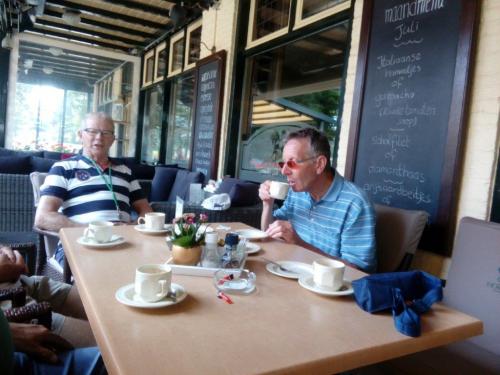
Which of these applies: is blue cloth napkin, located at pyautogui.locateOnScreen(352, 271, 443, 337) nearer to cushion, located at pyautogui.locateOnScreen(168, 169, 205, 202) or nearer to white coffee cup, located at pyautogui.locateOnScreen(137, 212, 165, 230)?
white coffee cup, located at pyautogui.locateOnScreen(137, 212, 165, 230)

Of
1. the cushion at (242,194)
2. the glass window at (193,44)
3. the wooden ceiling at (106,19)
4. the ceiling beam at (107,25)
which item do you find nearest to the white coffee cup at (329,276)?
the cushion at (242,194)

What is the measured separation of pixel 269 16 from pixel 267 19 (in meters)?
0.04

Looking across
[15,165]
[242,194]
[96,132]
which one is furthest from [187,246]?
[15,165]

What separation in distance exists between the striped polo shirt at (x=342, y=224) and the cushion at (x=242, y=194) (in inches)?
42.4

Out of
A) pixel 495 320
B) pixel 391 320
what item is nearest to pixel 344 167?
pixel 495 320

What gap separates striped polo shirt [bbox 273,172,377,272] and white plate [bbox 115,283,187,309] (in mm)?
914

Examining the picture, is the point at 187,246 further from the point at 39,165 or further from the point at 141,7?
the point at 141,7

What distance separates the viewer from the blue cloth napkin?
925mm

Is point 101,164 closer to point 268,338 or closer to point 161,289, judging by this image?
point 161,289

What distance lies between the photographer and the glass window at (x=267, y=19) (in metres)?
3.81

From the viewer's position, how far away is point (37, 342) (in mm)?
1097

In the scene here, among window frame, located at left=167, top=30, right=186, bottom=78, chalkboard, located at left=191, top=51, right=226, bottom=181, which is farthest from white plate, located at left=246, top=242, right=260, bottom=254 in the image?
window frame, located at left=167, top=30, right=186, bottom=78

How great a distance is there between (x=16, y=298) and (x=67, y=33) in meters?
7.57

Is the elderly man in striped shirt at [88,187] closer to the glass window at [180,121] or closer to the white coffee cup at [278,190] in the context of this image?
the white coffee cup at [278,190]
